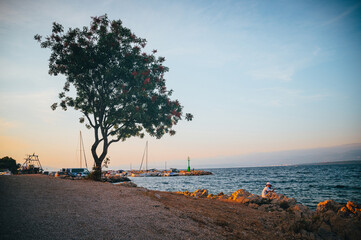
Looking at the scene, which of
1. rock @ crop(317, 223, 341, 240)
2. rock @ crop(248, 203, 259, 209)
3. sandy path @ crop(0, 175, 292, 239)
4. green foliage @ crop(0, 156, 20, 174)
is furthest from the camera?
green foliage @ crop(0, 156, 20, 174)

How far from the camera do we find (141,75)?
55.0 ft

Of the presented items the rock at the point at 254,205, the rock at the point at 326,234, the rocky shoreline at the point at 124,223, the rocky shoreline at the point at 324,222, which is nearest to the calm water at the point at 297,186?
the rocky shoreline at the point at 324,222

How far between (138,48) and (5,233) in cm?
1568

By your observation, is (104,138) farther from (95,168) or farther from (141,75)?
(141,75)

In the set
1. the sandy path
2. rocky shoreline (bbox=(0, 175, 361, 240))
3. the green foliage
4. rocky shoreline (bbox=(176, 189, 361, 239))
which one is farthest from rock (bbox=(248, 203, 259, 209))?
the green foliage

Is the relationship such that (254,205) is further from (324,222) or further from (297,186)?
(297,186)

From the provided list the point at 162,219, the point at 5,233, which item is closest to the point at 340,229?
the point at 162,219

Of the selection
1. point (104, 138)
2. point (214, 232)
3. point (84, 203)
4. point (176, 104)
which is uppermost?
point (176, 104)

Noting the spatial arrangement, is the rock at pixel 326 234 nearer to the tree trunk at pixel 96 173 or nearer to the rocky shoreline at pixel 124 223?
the rocky shoreline at pixel 124 223

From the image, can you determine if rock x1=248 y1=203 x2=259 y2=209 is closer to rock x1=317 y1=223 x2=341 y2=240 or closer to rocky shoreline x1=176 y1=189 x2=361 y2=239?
rocky shoreline x1=176 y1=189 x2=361 y2=239

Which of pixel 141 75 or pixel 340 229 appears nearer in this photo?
pixel 340 229

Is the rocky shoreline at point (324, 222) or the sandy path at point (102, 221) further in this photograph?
the rocky shoreline at point (324, 222)

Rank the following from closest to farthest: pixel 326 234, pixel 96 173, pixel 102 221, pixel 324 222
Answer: pixel 102 221, pixel 326 234, pixel 324 222, pixel 96 173

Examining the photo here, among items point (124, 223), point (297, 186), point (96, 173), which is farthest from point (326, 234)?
point (297, 186)
